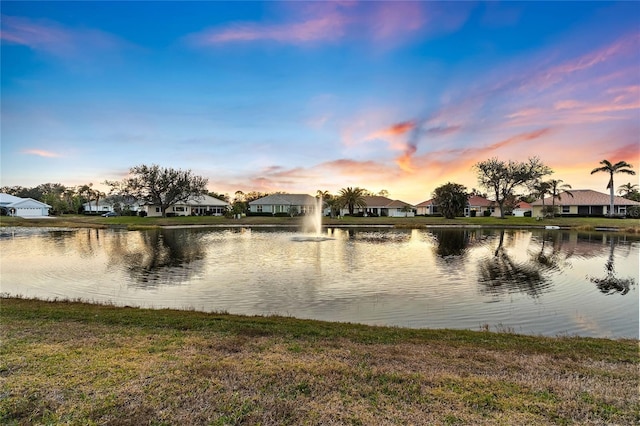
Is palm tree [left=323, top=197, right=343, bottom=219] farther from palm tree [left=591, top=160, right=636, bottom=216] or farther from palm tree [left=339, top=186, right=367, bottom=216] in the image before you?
palm tree [left=591, top=160, right=636, bottom=216]

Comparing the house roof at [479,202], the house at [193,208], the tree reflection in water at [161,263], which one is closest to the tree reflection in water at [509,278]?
the tree reflection in water at [161,263]

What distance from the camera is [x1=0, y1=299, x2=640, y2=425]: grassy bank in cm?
380

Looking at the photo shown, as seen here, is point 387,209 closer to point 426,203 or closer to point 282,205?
point 426,203

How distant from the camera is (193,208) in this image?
83.2m

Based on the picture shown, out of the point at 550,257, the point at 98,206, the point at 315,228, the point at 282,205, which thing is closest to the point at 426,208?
the point at 282,205

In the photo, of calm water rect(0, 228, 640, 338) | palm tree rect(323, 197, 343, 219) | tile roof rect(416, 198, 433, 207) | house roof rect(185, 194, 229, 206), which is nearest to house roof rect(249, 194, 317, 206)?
palm tree rect(323, 197, 343, 219)

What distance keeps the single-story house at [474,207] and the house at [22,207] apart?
92.8m

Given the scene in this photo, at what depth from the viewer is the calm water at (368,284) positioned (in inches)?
388

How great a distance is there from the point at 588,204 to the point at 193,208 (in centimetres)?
8531

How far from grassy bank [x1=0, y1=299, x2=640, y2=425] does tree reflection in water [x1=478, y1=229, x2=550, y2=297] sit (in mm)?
6149

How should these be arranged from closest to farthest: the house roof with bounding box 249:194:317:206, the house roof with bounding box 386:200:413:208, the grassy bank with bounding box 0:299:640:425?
the grassy bank with bounding box 0:299:640:425, the house roof with bounding box 386:200:413:208, the house roof with bounding box 249:194:317:206

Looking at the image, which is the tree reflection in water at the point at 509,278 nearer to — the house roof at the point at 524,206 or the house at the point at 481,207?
the house at the point at 481,207

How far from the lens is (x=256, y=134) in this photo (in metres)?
36.0

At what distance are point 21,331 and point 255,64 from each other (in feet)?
70.3
